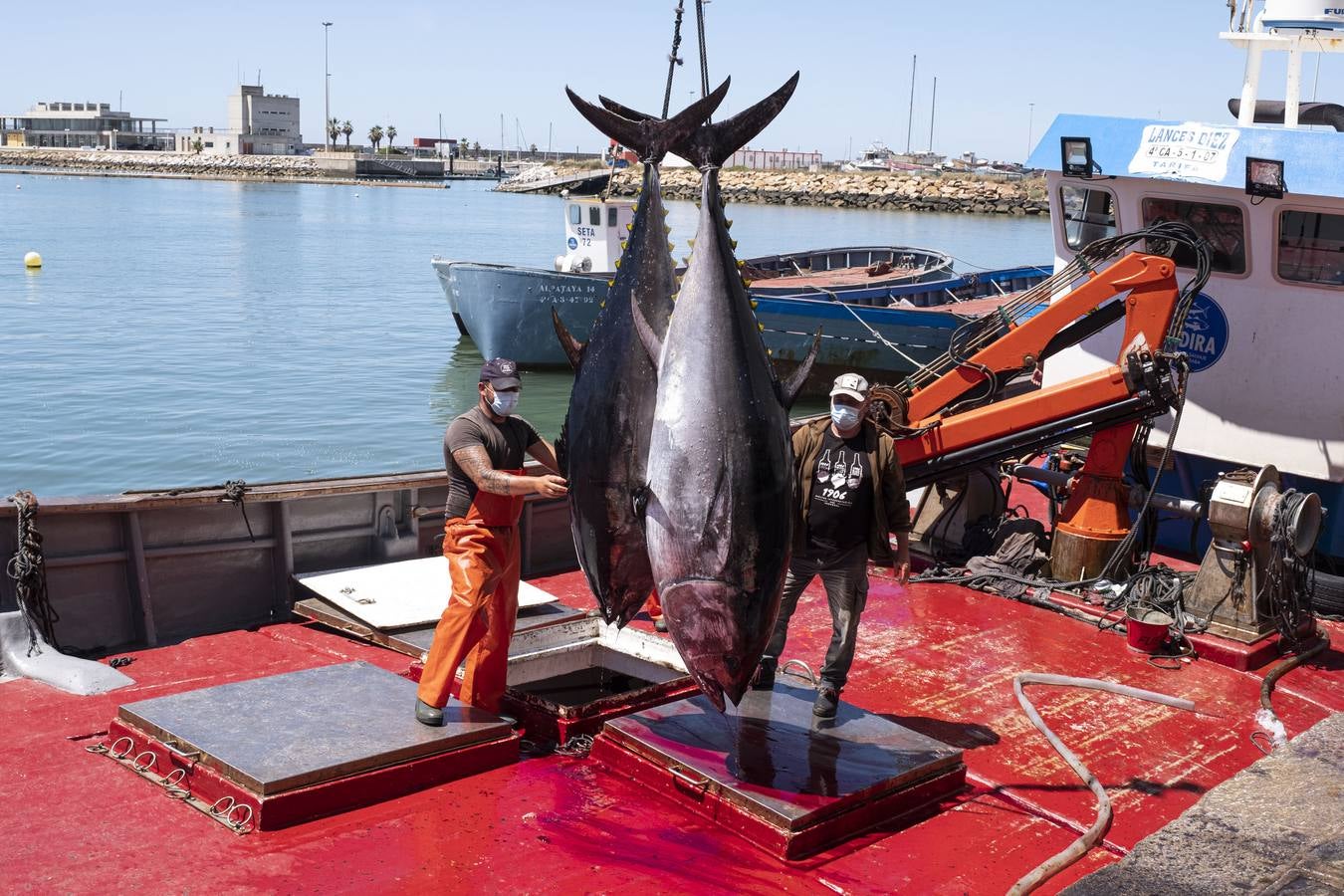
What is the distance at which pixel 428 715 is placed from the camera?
16.7 ft

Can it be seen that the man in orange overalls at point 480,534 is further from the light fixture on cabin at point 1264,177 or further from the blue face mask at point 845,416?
the light fixture on cabin at point 1264,177

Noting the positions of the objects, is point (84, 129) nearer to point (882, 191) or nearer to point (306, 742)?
point (882, 191)

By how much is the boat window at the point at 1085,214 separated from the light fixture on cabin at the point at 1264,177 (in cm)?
121

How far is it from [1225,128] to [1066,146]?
1066 mm

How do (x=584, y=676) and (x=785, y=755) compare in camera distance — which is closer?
(x=785, y=755)

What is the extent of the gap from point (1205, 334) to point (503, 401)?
6.03 m

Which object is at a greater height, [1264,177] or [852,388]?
[1264,177]

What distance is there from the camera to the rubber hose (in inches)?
172

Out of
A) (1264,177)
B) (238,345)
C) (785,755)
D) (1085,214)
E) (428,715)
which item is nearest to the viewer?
(785,755)

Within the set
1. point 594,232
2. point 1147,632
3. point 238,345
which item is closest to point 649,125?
point 1147,632

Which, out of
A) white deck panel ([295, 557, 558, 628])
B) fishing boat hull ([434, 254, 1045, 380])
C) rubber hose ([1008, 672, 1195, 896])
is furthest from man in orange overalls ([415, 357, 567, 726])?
fishing boat hull ([434, 254, 1045, 380])

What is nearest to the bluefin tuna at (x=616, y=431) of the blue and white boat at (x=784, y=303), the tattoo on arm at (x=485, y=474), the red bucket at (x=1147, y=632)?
the tattoo on arm at (x=485, y=474)

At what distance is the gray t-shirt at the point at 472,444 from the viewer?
16.5ft

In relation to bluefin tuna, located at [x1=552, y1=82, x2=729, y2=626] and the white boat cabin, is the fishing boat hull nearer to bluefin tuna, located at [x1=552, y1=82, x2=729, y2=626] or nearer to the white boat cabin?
the white boat cabin
